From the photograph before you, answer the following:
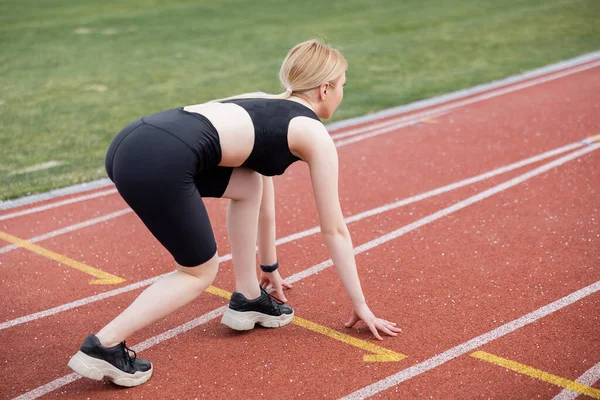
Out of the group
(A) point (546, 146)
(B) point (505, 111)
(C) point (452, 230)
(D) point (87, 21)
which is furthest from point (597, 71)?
(D) point (87, 21)

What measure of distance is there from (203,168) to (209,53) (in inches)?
435

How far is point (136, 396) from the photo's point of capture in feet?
12.5

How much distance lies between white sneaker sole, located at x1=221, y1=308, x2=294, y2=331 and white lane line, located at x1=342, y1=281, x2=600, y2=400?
838 mm

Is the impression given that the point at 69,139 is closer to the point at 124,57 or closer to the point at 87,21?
the point at 124,57

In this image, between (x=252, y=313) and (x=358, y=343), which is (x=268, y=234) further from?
(x=358, y=343)

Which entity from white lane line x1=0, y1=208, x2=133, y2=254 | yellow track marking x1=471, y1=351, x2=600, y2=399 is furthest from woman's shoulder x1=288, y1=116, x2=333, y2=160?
white lane line x1=0, y1=208, x2=133, y2=254

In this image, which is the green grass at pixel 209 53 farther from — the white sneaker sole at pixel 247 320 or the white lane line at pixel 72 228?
the white sneaker sole at pixel 247 320

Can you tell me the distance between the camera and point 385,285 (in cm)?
506

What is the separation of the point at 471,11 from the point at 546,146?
1077cm

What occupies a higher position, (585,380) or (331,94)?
(331,94)

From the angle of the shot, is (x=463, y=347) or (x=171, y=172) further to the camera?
(x=463, y=347)

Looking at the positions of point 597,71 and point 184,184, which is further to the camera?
point 597,71

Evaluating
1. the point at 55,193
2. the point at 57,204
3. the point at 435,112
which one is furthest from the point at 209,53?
the point at 57,204

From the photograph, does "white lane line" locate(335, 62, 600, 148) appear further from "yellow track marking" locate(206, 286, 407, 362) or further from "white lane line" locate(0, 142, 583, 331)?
"yellow track marking" locate(206, 286, 407, 362)
